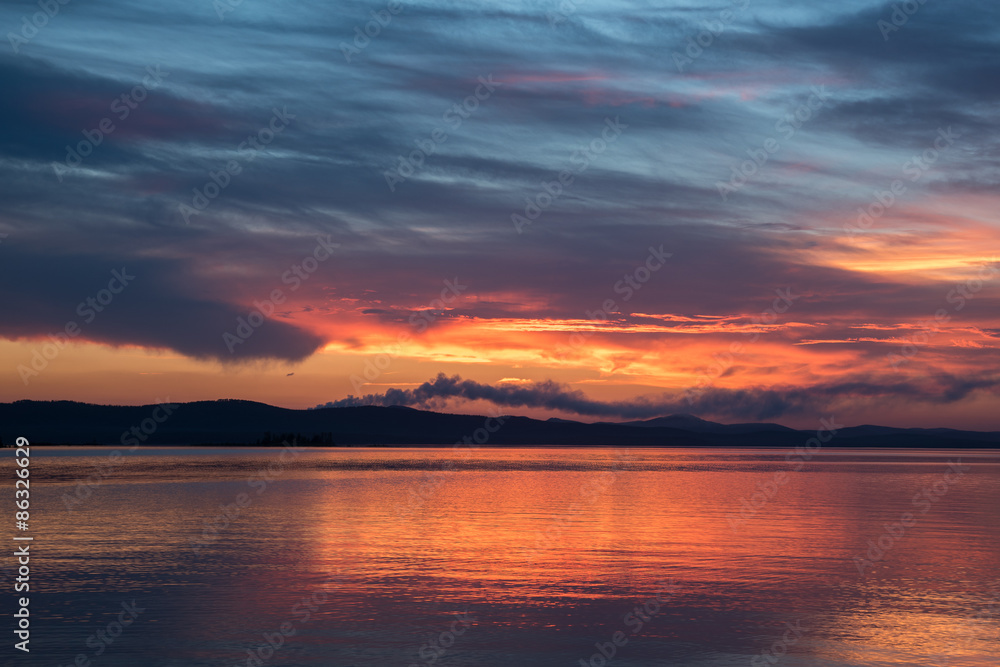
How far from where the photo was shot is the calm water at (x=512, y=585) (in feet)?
61.0

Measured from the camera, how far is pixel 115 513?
1751 inches

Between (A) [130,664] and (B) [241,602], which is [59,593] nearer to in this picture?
(B) [241,602]

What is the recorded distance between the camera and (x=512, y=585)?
982 inches

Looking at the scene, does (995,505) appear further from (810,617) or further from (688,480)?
(810,617)

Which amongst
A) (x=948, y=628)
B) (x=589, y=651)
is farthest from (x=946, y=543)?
(x=589, y=651)

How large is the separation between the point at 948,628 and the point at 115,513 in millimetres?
37586

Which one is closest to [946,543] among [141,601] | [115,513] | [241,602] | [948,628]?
[948,628]

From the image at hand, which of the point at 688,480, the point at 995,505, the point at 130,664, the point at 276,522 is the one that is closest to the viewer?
the point at 130,664

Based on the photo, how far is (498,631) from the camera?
65.4 ft

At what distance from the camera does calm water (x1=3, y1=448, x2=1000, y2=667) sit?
61.0 feet

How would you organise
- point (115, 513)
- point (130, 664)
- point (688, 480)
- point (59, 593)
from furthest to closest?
1. point (688, 480)
2. point (115, 513)
3. point (59, 593)
4. point (130, 664)

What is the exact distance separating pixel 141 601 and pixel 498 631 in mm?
9369

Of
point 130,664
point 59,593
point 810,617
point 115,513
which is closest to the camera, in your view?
point 130,664

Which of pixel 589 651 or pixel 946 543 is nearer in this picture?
pixel 589 651
